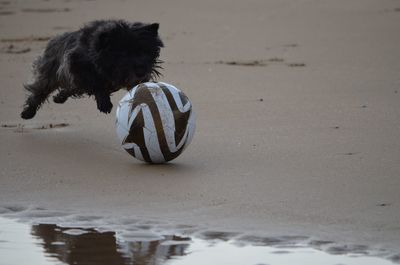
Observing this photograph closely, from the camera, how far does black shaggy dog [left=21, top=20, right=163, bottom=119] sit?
9133 mm

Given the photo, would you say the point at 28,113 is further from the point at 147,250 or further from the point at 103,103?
the point at 147,250

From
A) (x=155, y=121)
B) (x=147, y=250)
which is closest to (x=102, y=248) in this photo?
(x=147, y=250)

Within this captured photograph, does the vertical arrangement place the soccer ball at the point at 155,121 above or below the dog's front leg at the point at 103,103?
below

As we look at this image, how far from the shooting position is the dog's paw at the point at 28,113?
1074 centimetres

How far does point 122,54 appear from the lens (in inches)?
361

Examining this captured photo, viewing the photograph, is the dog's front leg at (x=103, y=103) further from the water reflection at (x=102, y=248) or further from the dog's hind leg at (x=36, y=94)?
the water reflection at (x=102, y=248)

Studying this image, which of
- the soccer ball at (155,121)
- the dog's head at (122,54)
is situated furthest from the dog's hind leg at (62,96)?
the soccer ball at (155,121)

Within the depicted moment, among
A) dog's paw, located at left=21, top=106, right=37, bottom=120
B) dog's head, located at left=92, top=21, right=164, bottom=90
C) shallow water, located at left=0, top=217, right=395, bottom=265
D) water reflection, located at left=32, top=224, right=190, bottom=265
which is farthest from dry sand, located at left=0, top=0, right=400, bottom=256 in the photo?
dog's head, located at left=92, top=21, right=164, bottom=90

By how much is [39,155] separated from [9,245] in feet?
8.89

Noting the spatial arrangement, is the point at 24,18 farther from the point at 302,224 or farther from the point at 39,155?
the point at 302,224

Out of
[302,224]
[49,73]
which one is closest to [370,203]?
[302,224]

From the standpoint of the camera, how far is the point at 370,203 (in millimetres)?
6988

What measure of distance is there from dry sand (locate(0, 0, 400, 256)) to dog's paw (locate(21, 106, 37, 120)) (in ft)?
0.43

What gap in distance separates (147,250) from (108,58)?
344 centimetres
